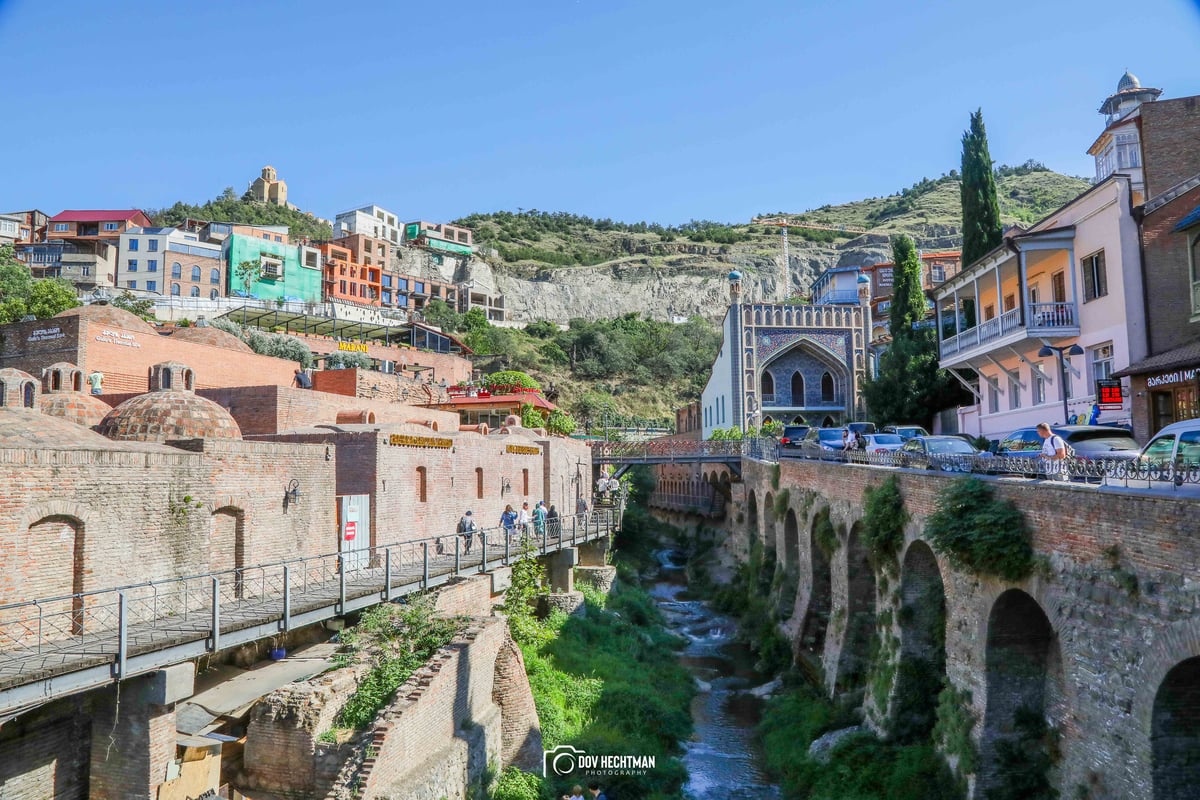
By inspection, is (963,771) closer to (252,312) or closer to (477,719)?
(477,719)

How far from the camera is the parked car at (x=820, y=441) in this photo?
27.1m

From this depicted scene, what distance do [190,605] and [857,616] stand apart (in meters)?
14.1

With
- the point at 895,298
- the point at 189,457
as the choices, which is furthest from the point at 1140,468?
the point at 895,298

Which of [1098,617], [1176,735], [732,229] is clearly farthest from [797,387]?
[732,229]

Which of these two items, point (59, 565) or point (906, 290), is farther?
point (906, 290)

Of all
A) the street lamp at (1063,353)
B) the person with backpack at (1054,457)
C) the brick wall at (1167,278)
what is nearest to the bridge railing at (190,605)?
the person with backpack at (1054,457)

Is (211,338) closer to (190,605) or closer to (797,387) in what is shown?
(190,605)

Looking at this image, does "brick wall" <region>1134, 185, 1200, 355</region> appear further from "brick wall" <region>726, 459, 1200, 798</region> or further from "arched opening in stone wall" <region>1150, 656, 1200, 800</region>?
"arched opening in stone wall" <region>1150, 656, 1200, 800</region>

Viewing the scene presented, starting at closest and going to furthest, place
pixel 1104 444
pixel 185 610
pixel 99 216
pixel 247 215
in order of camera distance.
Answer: pixel 185 610 < pixel 1104 444 < pixel 99 216 < pixel 247 215

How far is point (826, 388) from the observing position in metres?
50.8

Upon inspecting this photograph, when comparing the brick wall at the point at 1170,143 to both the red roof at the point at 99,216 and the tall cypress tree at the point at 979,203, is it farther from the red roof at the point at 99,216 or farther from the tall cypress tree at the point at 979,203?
the red roof at the point at 99,216

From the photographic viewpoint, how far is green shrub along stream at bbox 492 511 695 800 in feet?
53.6

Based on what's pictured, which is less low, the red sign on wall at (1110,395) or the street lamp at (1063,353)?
the street lamp at (1063,353)

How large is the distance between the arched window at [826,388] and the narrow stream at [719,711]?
20.2 m
